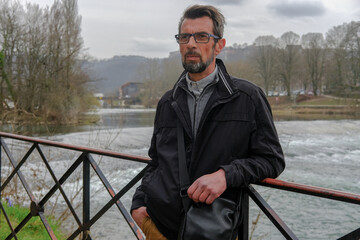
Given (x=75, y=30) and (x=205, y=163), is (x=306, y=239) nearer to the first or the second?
(x=205, y=163)

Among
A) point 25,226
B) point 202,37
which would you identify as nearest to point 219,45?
point 202,37

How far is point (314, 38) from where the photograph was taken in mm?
57438

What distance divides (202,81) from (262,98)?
30 centimetres

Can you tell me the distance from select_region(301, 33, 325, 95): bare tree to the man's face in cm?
5856

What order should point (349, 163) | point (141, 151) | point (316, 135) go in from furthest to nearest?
point (316, 135), point (141, 151), point (349, 163)

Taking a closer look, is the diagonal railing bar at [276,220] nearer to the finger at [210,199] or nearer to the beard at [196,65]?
the finger at [210,199]

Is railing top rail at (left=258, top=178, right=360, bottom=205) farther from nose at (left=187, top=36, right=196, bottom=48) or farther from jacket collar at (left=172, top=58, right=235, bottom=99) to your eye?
nose at (left=187, top=36, right=196, bottom=48)

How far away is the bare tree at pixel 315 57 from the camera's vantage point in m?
55.9

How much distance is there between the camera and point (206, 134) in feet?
5.02

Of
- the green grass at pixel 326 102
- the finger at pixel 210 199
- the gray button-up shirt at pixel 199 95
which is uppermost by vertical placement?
the gray button-up shirt at pixel 199 95

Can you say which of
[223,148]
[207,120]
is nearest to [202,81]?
[207,120]

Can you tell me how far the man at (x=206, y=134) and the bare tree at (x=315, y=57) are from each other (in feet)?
192

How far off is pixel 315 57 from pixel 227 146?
59.2 metres

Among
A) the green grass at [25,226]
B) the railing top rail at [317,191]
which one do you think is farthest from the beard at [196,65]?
the green grass at [25,226]
